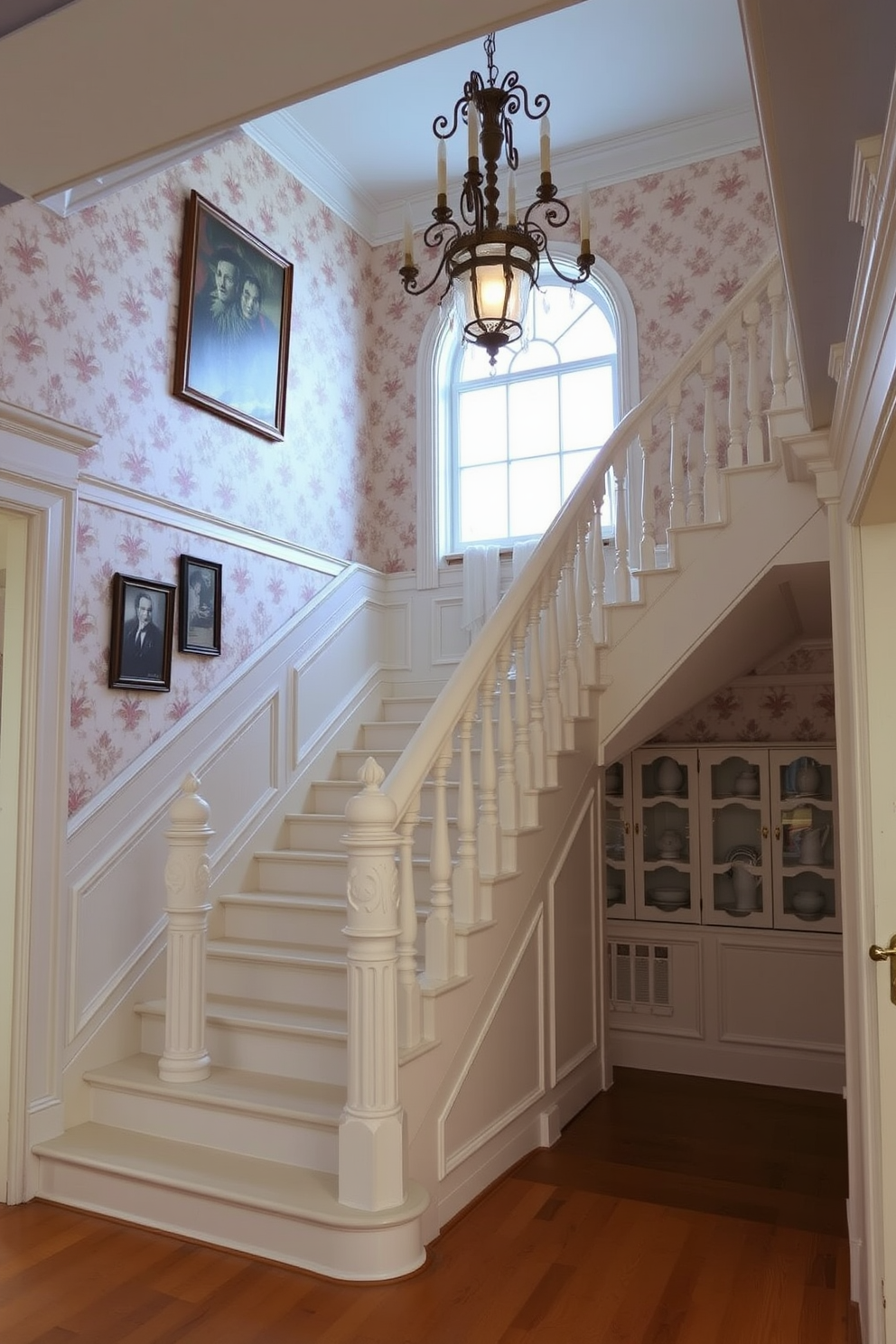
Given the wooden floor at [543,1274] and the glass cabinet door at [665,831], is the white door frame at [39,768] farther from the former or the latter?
the glass cabinet door at [665,831]

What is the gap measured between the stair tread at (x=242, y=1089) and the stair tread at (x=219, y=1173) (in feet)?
0.50

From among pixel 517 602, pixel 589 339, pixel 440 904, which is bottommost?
pixel 440 904

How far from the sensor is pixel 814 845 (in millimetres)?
4754

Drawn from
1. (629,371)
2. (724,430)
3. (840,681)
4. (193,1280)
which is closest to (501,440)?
(629,371)

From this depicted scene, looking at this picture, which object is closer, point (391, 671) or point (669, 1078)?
point (669, 1078)

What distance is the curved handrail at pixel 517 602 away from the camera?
121 inches

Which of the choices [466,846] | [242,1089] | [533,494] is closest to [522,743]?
[466,846]

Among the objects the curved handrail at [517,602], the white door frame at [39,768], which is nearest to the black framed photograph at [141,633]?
A: the white door frame at [39,768]

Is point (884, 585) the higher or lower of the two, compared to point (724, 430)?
lower

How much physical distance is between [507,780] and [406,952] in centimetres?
79

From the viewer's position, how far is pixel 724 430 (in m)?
5.23

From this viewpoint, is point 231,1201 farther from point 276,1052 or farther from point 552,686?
point 552,686

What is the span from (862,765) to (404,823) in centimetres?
129

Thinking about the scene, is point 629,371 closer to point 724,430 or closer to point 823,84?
point 724,430
